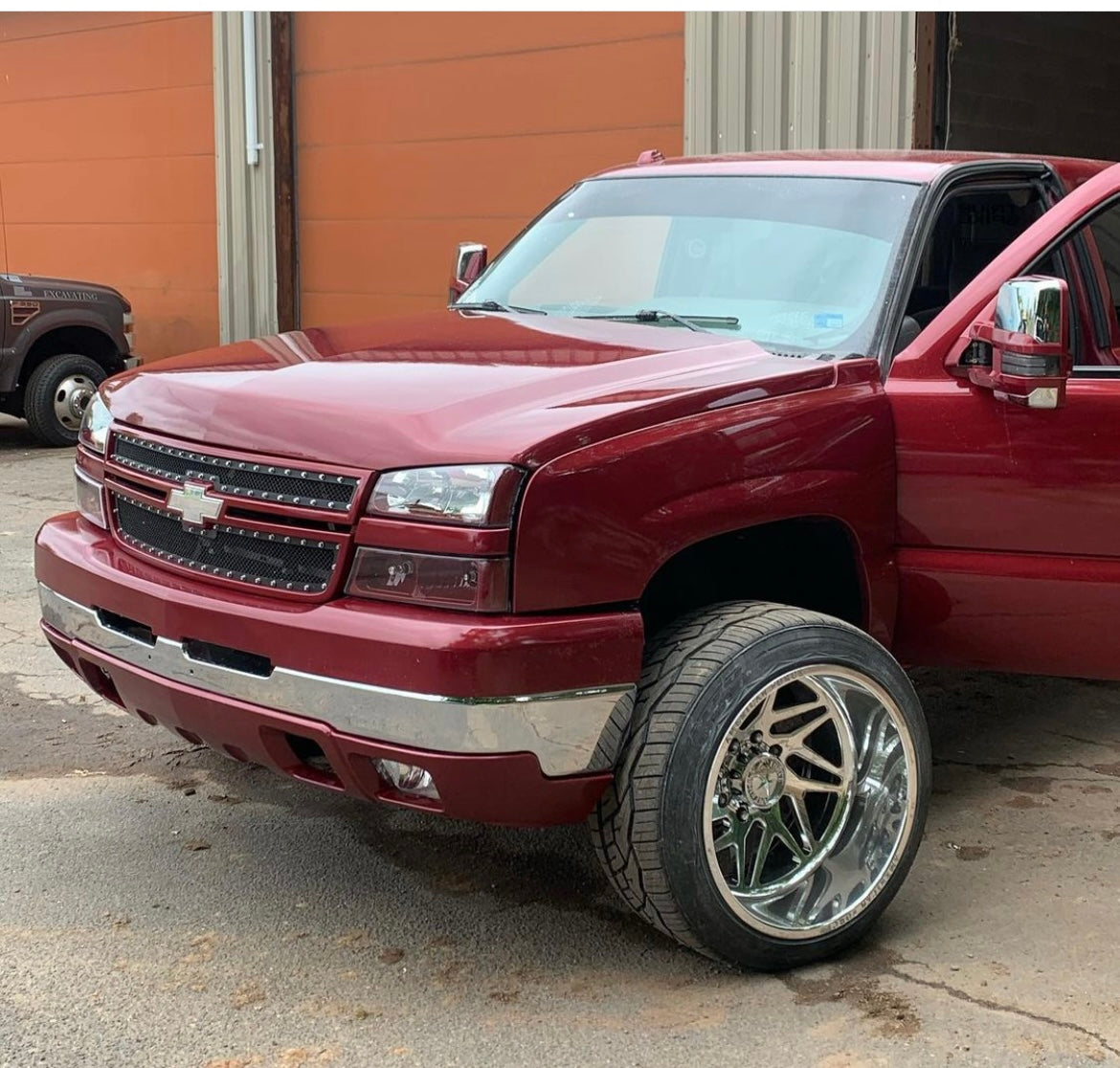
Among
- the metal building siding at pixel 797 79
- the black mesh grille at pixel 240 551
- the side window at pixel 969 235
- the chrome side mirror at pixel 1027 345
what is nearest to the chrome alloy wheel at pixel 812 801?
the chrome side mirror at pixel 1027 345

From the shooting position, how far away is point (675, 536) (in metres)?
3.05

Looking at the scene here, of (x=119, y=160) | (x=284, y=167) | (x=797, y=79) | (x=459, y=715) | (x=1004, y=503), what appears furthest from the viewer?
(x=119, y=160)

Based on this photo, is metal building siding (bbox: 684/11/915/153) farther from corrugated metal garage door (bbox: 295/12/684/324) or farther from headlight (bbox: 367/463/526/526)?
headlight (bbox: 367/463/526/526)

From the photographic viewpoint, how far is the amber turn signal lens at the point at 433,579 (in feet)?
9.26

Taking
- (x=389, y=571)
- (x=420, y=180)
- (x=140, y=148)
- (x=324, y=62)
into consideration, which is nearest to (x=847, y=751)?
(x=389, y=571)

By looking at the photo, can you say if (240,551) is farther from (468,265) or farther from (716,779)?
(468,265)

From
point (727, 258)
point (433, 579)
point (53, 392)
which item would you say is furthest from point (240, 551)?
point (53, 392)

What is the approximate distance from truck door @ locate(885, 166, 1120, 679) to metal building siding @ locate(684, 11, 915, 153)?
509cm

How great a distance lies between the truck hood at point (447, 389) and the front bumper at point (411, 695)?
34 centimetres

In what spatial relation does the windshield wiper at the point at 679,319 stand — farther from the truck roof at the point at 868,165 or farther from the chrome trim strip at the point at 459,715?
the chrome trim strip at the point at 459,715

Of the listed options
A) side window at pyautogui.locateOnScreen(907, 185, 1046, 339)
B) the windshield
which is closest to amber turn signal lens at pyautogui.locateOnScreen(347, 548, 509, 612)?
the windshield

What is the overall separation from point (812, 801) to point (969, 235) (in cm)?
175

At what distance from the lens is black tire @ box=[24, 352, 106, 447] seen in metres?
10.8

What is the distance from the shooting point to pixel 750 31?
9.13m
